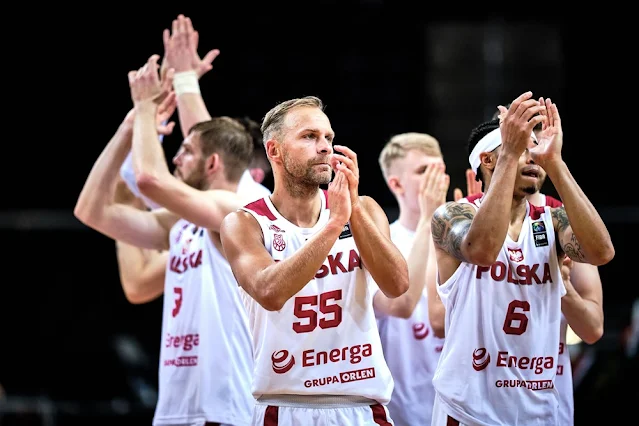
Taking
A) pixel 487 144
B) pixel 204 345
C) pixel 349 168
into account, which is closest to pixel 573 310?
pixel 487 144

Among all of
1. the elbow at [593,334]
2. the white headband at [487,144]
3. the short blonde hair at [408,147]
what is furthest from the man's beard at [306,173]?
the short blonde hair at [408,147]

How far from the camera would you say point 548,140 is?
172 inches

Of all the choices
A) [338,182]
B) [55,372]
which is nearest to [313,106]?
[338,182]

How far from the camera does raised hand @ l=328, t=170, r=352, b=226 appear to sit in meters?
4.07

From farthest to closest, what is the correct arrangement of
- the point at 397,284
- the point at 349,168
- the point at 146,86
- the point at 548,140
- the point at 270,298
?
the point at 146,86, the point at 548,140, the point at 397,284, the point at 349,168, the point at 270,298

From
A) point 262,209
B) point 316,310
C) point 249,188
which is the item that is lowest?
point 316,310

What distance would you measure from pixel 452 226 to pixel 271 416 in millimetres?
1248

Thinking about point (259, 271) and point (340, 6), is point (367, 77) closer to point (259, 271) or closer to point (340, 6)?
point (340, 6)

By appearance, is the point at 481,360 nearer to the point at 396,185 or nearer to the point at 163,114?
the point at 396,185

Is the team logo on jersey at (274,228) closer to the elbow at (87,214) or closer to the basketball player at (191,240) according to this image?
the basketball player at (191,240)

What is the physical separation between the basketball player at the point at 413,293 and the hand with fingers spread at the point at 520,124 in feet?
3.69

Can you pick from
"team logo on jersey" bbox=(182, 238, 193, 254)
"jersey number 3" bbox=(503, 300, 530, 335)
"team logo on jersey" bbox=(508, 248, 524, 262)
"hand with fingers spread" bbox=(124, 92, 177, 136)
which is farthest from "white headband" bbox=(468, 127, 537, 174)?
"hand with fingers spread" bbox=(124, 92, 177, 136)

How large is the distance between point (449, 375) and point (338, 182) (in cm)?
115

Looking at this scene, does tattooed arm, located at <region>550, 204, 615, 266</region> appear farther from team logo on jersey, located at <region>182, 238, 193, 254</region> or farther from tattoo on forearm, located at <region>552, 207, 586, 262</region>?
team logo on jersey, located at <region>182, 238, 193, 254</region>
